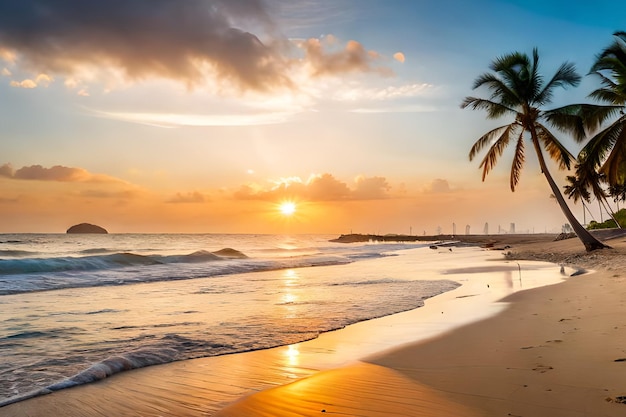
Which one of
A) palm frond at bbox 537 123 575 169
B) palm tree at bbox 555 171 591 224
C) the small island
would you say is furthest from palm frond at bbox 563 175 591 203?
the small island

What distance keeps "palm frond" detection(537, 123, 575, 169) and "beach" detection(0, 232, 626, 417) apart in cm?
1988

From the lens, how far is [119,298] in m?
14.8

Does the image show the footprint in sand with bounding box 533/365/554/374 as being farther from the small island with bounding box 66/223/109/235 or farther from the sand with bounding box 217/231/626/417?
the small island with bounding box 66/223/109/235

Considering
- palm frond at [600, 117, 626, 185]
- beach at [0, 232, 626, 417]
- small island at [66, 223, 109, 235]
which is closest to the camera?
beach at [0, 232, 626, 417]

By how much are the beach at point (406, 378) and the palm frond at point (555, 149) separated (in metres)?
19.9

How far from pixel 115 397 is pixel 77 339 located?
144 inches

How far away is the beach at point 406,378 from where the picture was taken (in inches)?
171

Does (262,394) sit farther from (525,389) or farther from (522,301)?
(522,301)

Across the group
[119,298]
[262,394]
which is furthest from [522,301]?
[119,298]

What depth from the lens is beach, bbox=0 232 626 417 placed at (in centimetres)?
434

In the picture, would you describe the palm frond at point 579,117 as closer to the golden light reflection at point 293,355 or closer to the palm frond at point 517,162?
the palm frond at point 517,162

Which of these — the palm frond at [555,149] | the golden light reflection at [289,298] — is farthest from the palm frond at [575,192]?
the golden light reflection at [289,298]

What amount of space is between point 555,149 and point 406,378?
2519 cm

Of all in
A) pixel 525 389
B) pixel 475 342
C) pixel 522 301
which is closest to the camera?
pixel 525 389
